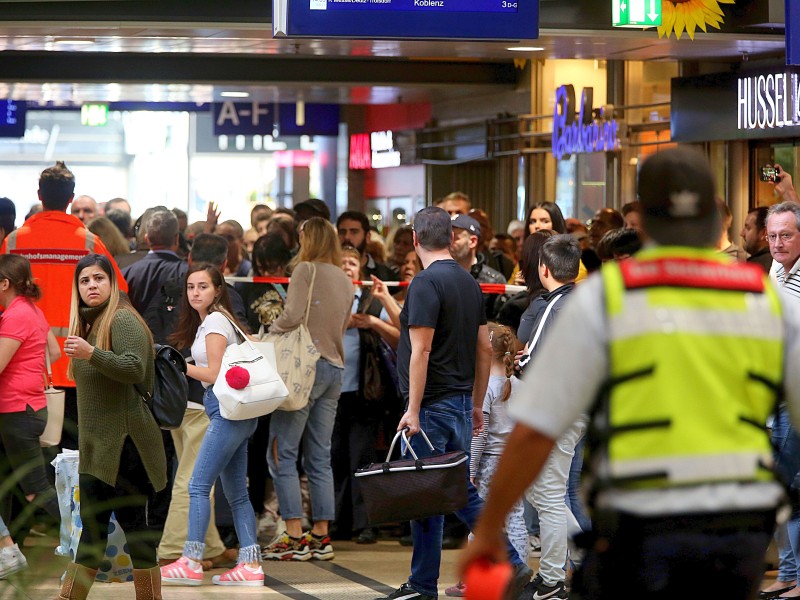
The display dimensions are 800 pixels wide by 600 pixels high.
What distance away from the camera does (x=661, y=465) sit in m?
2.90

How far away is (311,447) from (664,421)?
17.9 feet

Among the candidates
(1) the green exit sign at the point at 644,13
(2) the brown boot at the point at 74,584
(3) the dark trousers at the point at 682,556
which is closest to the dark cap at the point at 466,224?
(1) the green exit sign at the point at 644,13

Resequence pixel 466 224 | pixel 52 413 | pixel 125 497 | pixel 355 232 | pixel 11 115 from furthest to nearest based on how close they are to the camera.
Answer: pixel 11 115, pixel 355 232, pixel 466 224, pixel 52 413, pixel 125 497

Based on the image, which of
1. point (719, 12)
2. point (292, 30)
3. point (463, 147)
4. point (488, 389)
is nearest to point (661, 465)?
point (488, 389)

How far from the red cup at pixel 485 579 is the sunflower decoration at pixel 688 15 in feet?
23.2

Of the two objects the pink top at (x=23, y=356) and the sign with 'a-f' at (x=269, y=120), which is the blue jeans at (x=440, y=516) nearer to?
the pink top at (x=23, y=356)

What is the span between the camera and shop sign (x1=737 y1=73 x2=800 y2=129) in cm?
999

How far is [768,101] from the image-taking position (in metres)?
10.4

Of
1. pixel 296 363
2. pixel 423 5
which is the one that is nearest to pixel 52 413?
pixel 296 363

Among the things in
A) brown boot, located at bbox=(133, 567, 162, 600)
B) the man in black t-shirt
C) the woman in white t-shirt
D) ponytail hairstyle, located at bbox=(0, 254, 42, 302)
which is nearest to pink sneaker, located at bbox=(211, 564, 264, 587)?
the woman in white t-shirt

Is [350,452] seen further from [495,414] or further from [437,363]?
[437,363]

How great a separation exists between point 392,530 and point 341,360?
1.41 meters

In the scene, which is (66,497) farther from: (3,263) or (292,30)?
(292,30)

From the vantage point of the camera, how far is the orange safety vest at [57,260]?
7977mm
